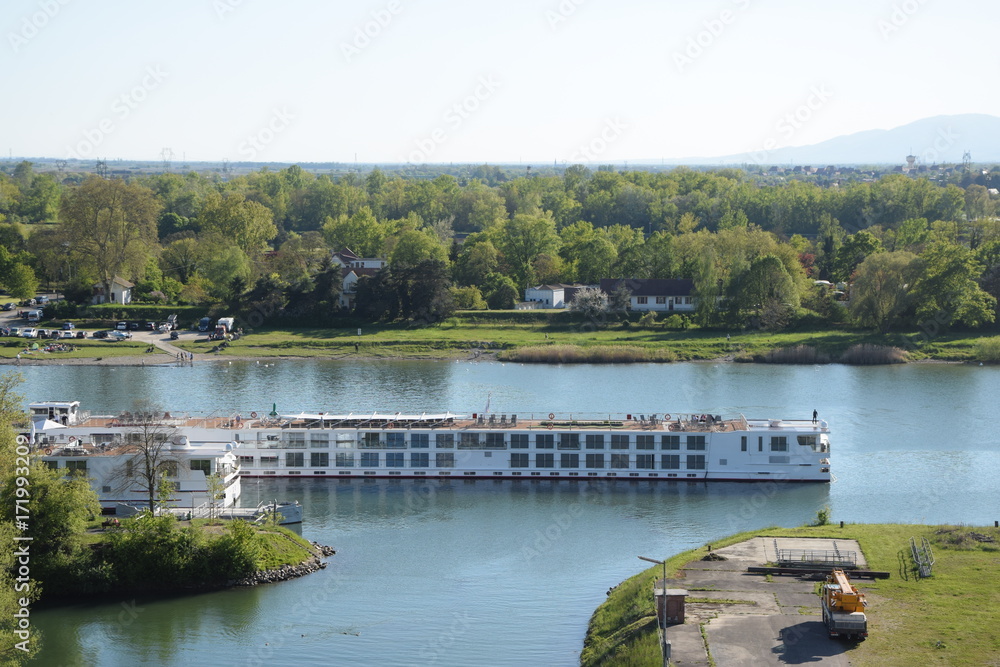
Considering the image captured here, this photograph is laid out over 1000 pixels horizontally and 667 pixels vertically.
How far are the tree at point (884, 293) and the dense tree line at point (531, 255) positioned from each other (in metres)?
0.13

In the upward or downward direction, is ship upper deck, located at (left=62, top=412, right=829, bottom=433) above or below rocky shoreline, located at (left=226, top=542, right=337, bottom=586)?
above

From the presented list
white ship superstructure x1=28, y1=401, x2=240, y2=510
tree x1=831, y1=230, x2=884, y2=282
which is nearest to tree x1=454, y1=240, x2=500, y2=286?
tree x1=831, y1=230, x2=884, y2=282

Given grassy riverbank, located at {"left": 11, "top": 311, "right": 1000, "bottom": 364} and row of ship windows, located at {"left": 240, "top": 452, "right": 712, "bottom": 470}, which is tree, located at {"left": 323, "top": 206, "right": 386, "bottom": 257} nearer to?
grassy riverbank, located at {"left": 11, "top": 311, "right": 1000, "bottom": 364}

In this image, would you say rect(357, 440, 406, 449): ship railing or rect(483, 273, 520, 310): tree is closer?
rect(357, 440, 406, 449): ship railing

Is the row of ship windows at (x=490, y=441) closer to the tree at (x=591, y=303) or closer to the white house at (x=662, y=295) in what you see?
the tree at (x=591, y=303)

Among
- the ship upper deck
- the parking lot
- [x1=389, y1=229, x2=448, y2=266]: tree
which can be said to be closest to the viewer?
the parking lot

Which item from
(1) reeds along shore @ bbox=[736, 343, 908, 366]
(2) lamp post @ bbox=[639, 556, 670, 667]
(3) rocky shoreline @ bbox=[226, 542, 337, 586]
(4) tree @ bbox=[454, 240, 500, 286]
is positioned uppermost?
(4) tree @ bbox=[454, 240, 500, 286]

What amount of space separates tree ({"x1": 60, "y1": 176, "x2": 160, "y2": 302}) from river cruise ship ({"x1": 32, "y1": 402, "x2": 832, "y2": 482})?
5622 cm

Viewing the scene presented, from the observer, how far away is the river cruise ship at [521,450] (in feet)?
205

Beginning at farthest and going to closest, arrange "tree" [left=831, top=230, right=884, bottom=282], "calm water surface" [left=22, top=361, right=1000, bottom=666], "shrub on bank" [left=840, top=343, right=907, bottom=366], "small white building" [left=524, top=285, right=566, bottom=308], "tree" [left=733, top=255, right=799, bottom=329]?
"tree" [left=831, top=230, right=884, bottom=282] < "small white building" [left=524, top=285, right=566, bottom=308] < "tree" [left=733, top=255, right=799, bottom=329] < "shrub on bank" [left=840, top=343, right=907, bottom=366] < "calm water surface" [left=22, top=361, right=1000, bottom=666]

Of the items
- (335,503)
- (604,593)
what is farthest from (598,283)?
(604,593)

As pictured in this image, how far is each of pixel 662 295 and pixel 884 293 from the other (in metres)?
20.0

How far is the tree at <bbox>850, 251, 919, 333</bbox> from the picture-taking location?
345 feet

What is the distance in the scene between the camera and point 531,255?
128 meters
